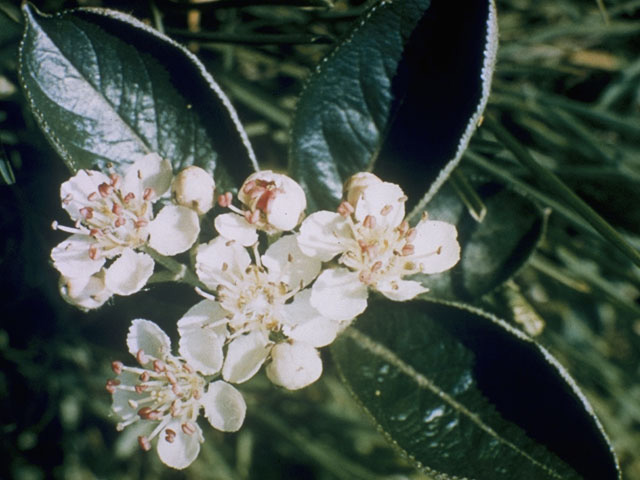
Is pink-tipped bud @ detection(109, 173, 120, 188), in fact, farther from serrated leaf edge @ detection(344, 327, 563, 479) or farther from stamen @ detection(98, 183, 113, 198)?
serrated leaf edge @ detection(344, 327, 563, 479)

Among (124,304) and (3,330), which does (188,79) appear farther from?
(3,330)

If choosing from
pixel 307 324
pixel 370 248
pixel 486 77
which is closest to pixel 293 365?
pixel 307 324

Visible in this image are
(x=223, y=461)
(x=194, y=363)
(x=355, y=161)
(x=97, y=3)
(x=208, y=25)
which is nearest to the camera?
(x=194, y=363)

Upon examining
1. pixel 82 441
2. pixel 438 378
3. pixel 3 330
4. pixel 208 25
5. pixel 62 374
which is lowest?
pixel 82 441

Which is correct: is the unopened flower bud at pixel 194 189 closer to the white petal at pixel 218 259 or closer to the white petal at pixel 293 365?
the white petal at pixel 218 259

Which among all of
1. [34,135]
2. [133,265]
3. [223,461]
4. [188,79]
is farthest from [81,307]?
[223,461]

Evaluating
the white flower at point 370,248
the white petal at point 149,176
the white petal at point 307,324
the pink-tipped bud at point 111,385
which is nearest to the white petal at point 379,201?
the white flower at point 370,248

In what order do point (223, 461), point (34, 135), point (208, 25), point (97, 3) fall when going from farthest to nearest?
1. point (223, 461)
2. point (208, 25)
3. point (97, 3)
4. point (34, 135)

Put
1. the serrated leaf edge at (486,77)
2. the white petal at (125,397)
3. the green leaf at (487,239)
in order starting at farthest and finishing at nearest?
1. the green leaf at (487,239)
2. the white petal at (125,397)
3. the serrated leaf edge at (486,77)
